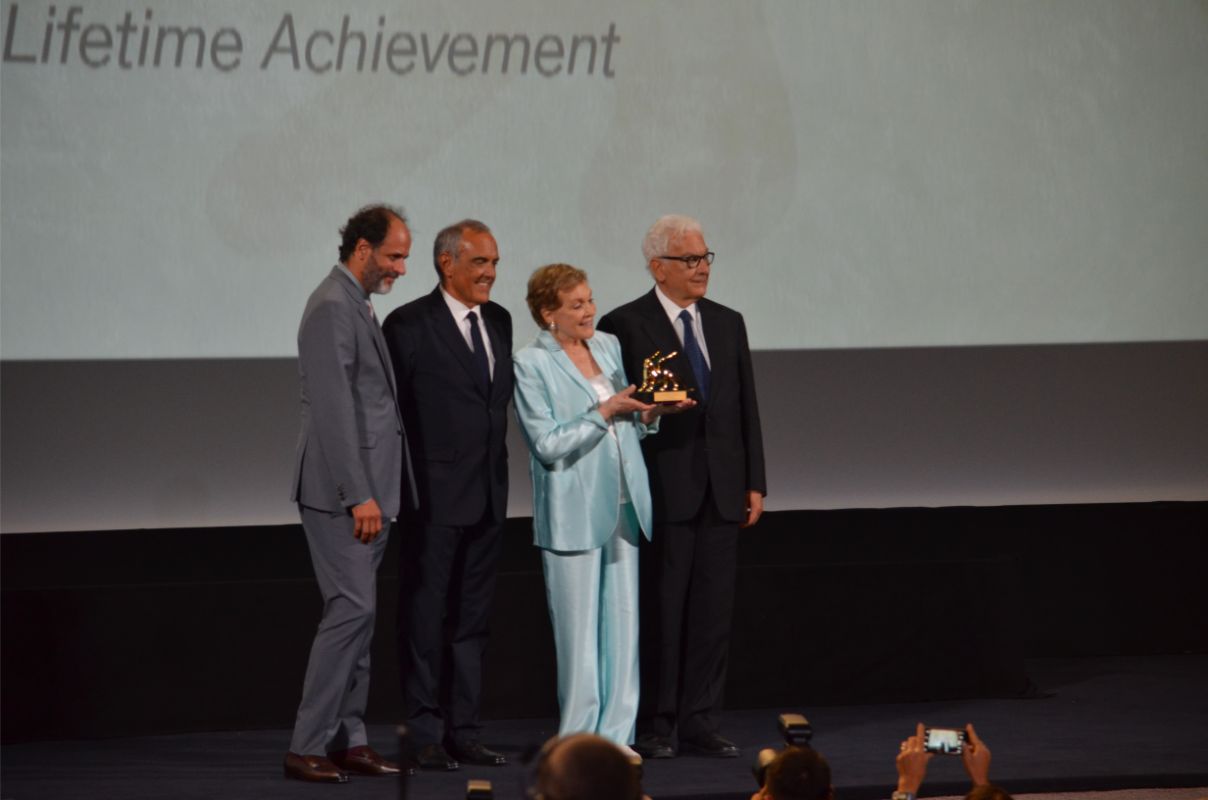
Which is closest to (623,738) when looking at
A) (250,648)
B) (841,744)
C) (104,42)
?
(841,744)

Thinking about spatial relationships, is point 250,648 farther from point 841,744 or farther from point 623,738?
point 841,744

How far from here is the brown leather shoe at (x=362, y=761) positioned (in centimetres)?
414

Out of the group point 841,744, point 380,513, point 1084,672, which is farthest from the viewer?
point 1084,672

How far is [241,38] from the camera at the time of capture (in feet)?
15.5

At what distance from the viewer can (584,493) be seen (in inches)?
165

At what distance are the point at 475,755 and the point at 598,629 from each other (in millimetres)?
449

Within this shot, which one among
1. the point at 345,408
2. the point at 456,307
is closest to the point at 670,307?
the point at 456,307

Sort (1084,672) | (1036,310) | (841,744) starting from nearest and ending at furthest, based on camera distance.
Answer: (841,744), (1036,310), (1084,672)

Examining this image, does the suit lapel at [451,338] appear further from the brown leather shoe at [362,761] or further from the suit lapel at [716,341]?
the brown leather shoe at [362,761]

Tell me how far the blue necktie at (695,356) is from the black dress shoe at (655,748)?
91cm

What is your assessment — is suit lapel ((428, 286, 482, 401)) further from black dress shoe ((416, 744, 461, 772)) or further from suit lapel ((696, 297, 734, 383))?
black dress shoe ((416, 744, 461, 772))

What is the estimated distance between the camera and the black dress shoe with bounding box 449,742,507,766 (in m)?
4.25

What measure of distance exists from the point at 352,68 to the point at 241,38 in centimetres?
32

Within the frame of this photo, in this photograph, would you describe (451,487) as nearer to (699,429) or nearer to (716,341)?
(699,429)
